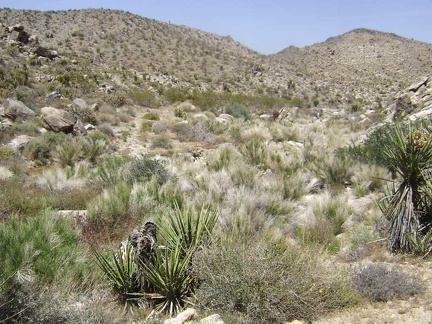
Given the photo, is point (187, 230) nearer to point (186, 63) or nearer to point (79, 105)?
point (79, 105)

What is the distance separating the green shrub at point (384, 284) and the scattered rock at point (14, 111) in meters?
15.2

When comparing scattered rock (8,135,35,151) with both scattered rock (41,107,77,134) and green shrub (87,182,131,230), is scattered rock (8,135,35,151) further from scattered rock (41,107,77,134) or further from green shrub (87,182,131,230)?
green shrub (87,182,131,230)

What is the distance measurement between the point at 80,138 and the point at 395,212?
36.5ft

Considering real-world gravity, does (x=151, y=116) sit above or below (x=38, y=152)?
above

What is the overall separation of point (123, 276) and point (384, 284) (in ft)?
9.91

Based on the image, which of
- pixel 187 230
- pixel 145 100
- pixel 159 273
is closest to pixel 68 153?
pixel 187 230

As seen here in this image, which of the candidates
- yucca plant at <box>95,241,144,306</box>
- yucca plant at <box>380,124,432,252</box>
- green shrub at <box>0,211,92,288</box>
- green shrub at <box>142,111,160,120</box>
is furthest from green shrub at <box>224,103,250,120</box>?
yucca plant at <box>95,241,144,306</box>

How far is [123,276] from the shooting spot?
4.80 m

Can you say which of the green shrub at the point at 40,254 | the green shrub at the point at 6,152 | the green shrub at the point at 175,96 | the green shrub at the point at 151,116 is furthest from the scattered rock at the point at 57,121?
the green shrub at the point at 175,96

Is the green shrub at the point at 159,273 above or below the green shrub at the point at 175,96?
below

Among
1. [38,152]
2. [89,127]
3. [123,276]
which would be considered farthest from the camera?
[89,127]

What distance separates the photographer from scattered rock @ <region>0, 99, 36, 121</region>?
15.8m

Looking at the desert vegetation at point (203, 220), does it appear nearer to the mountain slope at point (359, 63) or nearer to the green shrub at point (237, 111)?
the green shrub at point (237, 111)

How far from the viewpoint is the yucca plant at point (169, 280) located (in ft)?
14.9
